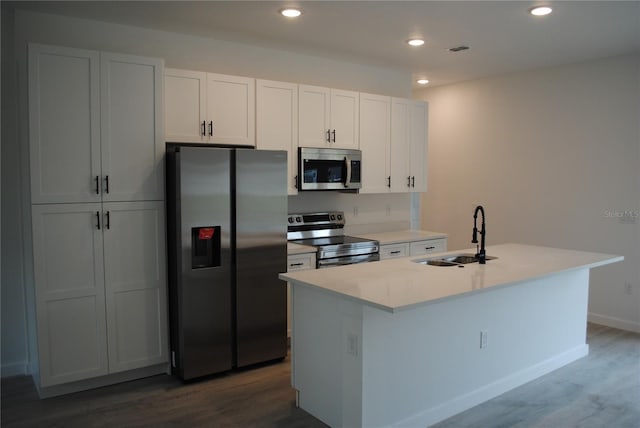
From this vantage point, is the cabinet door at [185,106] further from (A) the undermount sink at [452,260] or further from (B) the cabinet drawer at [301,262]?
(A) the undermount sink at [452,260]

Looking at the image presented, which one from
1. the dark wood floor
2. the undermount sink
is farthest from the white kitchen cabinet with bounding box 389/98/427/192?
the dark wood floor

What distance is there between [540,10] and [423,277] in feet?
6.67

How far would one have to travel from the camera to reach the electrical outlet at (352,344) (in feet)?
9.11

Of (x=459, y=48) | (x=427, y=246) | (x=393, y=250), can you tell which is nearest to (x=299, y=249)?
(x=393, y=250)

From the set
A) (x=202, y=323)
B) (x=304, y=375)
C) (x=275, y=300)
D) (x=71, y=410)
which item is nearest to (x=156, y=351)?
(x=202, y=323)

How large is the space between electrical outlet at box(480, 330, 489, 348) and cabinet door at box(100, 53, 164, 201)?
2.43 meters

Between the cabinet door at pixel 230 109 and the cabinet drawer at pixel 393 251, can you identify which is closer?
the cabinet door at pixel 230 109

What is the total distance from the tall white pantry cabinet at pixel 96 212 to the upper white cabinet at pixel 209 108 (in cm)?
26

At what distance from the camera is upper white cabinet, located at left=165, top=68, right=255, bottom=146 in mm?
3992

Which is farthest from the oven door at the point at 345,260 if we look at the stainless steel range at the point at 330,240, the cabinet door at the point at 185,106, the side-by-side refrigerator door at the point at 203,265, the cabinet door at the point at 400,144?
the cabinet door at the point at 185,106

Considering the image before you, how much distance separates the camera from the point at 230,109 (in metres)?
4.25

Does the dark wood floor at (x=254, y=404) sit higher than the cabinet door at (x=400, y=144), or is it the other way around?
the cabinet door at (x=400, y=144)

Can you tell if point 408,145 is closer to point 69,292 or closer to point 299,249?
point 299,249

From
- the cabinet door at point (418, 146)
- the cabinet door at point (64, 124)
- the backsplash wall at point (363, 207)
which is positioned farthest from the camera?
the cabinet door at point (418, 146)
